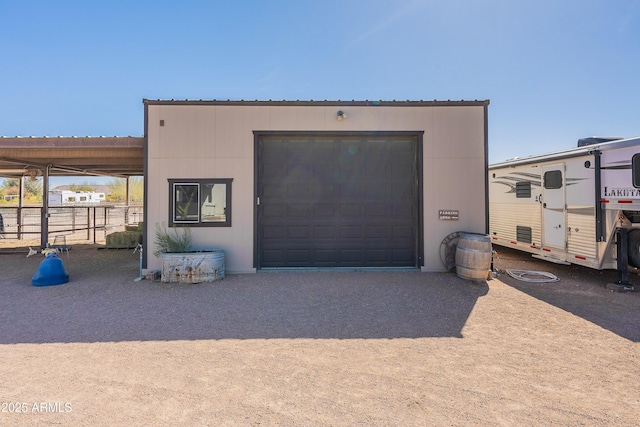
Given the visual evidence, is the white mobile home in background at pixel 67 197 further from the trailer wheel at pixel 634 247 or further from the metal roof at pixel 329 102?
the trailer wheel at pixel 634 247

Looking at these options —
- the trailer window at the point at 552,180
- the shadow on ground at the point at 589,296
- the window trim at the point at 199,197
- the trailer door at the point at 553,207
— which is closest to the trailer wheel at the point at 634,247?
the shadow on ground at the point at 589,296

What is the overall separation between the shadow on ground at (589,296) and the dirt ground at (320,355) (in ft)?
0.12

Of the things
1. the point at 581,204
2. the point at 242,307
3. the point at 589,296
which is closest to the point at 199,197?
the point at 242,307

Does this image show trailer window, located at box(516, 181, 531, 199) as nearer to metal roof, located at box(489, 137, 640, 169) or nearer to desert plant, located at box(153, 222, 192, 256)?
metal roof, located at box(489, 137, 640, 169)

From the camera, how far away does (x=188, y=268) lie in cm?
659

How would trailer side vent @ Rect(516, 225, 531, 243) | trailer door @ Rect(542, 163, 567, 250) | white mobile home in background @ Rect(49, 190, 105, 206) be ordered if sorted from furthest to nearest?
white mobile home in background @ Rect(49, 190, 105, 206) → trailer side vent @ Rect(516, 225, 531, 243) → trailer door @ Rect(542, 163, 567, 250)

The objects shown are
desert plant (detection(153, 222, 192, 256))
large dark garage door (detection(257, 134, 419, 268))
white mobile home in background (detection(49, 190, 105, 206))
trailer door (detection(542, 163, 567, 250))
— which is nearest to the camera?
desert plant (detection(153, 222, 192, 256))

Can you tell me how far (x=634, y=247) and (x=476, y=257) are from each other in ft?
9.22

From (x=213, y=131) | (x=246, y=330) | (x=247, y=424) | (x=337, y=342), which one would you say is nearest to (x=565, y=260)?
(x=337, y=342)

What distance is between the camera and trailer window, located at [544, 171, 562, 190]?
24.2 ft

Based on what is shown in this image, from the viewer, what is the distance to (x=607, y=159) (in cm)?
636

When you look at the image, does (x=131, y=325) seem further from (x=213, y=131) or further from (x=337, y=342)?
(x=213, y=131)

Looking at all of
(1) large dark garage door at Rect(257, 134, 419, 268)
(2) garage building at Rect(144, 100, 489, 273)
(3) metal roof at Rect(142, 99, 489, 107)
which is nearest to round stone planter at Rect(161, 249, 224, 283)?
(2) garage building at Rect(144, 100, 489, 273)

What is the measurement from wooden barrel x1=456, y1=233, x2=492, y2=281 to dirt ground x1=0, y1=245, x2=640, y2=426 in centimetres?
34
